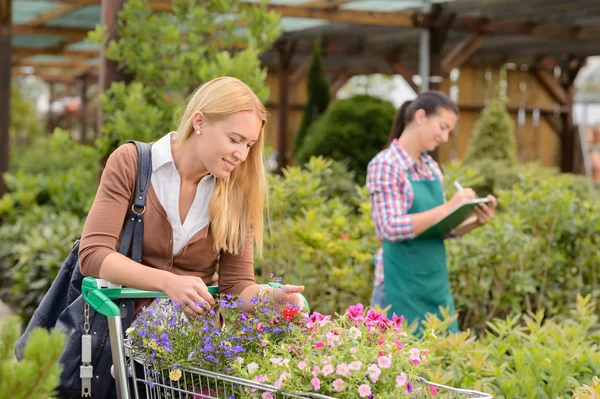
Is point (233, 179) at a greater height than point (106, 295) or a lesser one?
greater

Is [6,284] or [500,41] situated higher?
[500,41]

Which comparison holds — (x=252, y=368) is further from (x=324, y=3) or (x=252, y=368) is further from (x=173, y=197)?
(x=324, y=3)

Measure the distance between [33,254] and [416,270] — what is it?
401 cm

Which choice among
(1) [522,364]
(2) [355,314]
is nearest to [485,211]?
(1) [522,364]

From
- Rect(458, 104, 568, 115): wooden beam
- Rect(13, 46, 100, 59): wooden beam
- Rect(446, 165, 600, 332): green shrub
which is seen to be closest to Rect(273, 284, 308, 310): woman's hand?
Rect(446, 165, 600, 332): green shrub

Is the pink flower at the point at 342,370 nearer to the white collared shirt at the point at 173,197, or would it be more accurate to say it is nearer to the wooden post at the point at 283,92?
the white collared shirt at the point at 173,197

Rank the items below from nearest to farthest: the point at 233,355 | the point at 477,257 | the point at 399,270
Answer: the point at 233,355 < the point at 399,270 < the point at 477,257

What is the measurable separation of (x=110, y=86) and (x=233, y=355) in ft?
13.4

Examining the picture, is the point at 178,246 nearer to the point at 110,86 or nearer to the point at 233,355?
the point at 233,355

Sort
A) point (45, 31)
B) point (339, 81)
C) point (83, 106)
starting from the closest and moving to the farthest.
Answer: point (45, 31) < point (339, 81) < point (83, 106)

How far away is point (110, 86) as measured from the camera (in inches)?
236

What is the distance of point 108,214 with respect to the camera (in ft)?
8.16

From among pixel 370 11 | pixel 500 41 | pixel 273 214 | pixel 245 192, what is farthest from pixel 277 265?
pixel 500 41

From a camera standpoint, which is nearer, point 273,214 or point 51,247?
point 273,214
